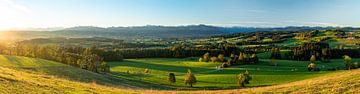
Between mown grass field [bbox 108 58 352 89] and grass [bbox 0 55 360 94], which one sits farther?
mown grass field [bbox 108 58 352 89]

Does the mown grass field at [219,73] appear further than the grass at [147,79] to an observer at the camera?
Yes

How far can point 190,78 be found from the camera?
359 feet

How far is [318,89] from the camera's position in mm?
31000

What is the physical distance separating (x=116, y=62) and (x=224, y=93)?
168m

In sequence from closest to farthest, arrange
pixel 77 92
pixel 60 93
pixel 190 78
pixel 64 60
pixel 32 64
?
1. pixel 60 93
2. pixel 77 92
3. pixel 32 64
4. pixel 190 78
5. pixel 64 60

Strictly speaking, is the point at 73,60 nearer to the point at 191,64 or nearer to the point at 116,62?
the point at 116,62

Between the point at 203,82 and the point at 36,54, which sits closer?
the point at 203,82

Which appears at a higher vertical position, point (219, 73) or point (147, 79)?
point (147, 79)

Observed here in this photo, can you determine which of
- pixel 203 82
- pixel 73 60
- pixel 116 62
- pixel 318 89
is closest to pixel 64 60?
pixel 73 60

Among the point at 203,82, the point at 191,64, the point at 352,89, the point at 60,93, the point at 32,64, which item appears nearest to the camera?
Answer: the point at 352,89

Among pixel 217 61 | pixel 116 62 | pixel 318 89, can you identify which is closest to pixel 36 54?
pixel 116 62

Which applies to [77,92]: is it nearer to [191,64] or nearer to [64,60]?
[64,60]

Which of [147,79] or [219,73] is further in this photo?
[219,73]

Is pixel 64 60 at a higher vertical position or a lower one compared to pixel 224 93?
lower
